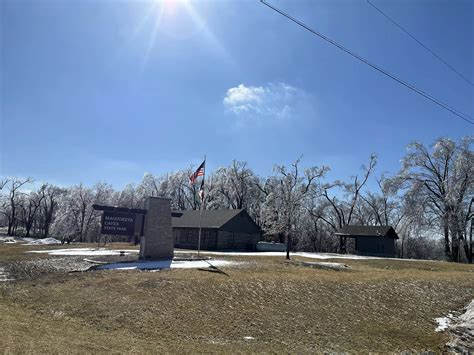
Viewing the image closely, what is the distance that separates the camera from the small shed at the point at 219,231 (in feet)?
146

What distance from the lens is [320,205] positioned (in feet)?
215

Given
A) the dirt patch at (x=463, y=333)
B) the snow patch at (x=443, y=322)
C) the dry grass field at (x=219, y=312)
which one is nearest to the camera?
the dry grass field at (x=219, y=312)

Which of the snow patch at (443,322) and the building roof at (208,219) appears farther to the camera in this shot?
the building roof at (208,219)

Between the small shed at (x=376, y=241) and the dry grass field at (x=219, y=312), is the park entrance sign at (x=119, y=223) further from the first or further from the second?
the small shed at (x=376, y=241)

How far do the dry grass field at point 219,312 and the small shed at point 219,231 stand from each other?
2688cm

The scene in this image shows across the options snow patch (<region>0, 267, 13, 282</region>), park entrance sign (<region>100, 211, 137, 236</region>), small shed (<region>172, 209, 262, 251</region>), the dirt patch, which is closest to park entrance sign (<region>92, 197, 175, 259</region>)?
park entrance sign (<region>100, 211, 137, 236</region>)

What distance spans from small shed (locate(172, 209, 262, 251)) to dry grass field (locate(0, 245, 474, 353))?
26.9m

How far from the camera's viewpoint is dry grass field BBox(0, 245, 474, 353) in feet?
29.0

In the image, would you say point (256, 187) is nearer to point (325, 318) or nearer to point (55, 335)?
point (325, 318)

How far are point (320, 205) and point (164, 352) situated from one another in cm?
5975

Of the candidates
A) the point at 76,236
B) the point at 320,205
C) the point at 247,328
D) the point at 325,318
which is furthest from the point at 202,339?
the point at 76,236

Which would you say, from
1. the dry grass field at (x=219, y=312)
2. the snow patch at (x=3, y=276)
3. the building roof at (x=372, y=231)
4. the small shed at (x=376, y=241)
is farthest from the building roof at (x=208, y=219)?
the dry grass field at (x=219, y=312)

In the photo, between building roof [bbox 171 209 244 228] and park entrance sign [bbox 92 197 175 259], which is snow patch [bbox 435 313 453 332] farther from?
building roof [bbox 171 209 244 228]

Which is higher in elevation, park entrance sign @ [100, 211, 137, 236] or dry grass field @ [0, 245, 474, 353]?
park entrance sign @ [100, 211, 137, 236]
